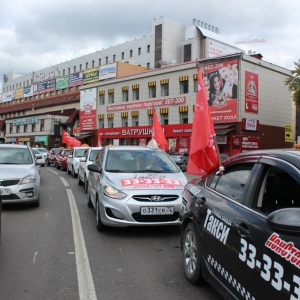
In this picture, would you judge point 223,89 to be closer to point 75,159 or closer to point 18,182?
point 75,159

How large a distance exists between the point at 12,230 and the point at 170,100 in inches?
Result: 1247

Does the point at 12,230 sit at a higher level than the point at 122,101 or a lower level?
lower

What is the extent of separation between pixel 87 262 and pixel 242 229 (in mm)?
2666

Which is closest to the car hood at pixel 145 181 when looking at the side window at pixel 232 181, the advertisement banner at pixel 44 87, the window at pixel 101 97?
the side window at pixel 232 181

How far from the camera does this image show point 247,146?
3155cm

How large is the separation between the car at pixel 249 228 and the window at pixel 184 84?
3258 cm

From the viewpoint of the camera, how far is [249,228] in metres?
2.98

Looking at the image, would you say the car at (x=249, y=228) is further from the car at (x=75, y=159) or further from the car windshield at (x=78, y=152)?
the car windshield at (x=78, y=152)

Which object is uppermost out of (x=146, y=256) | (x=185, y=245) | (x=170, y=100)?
(x=170, y=100)

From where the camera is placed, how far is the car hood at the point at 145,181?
640 centimetres

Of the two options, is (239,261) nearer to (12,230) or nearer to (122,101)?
(12,230)

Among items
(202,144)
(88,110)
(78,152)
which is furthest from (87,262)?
(88,110)

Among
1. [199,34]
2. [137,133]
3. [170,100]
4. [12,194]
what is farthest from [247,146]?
[199,34]

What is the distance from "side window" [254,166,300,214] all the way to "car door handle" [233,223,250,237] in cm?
19
